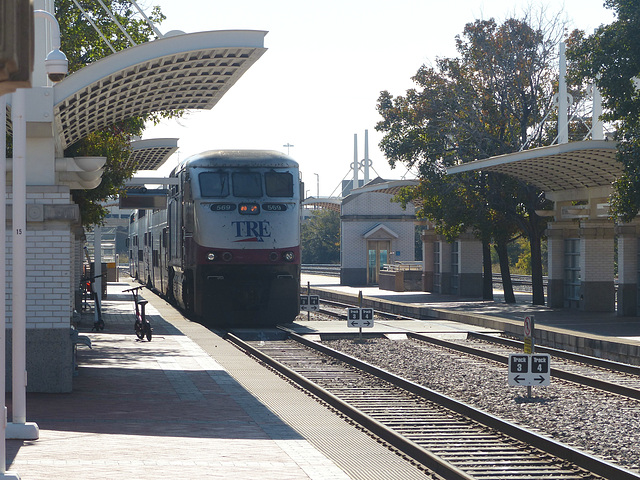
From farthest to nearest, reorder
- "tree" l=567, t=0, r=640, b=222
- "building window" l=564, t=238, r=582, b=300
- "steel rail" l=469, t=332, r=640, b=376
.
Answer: "building window" l=564, t=238, r=582, b=300, "tree" l=567, t=0, r=640, b=222, "steel rail" l=469, t=332, r=640, b=376

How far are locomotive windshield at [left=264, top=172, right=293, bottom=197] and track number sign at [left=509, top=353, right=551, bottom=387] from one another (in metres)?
11.8

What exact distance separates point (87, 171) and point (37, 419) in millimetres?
4218

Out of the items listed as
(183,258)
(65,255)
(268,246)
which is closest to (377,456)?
(65,255)

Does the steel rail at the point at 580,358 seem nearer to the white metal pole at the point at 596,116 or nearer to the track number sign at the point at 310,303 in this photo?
the track number sign at the point at 310,303

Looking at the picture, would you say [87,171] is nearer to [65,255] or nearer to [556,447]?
[65,255]

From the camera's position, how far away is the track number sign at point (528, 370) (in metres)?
14.0

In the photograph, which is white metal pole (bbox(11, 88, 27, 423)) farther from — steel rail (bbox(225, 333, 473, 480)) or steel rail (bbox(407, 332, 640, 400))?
steel rail (bbox(407, 332, 640, 400))

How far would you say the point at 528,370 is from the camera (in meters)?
14.0

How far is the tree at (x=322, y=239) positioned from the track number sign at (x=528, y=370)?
82952 millimetres

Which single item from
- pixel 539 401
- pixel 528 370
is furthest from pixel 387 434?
pixel 539 401

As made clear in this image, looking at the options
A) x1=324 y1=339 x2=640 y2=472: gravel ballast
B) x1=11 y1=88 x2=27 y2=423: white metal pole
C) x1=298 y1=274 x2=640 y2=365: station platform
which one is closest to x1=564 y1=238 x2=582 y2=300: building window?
x1=298 y1=274 x2=640 y2=365: station platform

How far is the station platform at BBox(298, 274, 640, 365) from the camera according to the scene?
21172mm

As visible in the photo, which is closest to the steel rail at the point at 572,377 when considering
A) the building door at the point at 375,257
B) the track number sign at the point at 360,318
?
the track number sign at the point at 360,318

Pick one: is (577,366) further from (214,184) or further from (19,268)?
(19,268)
